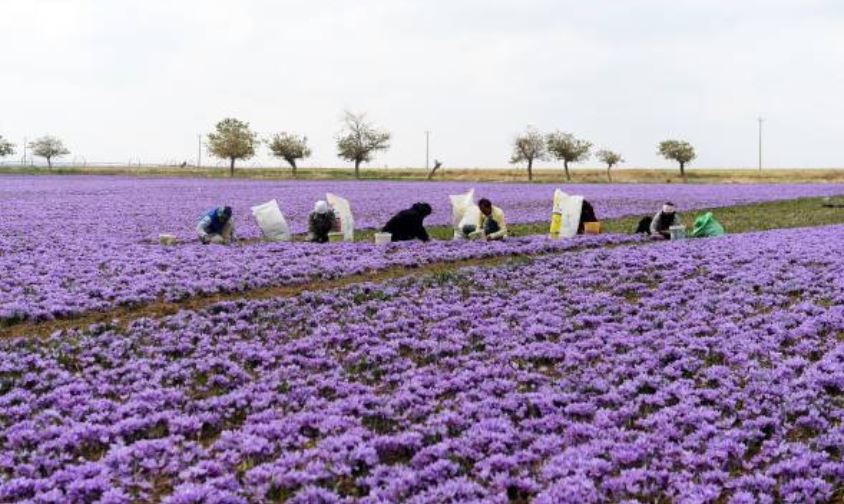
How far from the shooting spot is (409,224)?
26656 mm

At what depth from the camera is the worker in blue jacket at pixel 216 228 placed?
26.2 m

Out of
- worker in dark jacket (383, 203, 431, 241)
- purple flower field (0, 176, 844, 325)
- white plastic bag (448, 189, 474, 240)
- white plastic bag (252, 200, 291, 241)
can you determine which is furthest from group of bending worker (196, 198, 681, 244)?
purple flower field (0, 176, 844, 325)

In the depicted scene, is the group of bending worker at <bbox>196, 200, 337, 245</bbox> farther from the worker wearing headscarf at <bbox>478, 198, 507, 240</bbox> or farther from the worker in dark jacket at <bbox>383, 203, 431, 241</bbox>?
the worker wearing headscarf at <bbox>478, 198, 507, 240</bbox>

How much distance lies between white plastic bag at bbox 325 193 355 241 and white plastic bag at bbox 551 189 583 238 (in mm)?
6867

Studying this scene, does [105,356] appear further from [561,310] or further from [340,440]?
[561,310]

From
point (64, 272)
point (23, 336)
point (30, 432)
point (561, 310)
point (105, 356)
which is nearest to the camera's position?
point (30, 432)

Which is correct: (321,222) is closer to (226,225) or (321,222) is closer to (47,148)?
(226,225)

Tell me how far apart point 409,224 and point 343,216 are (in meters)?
2.71

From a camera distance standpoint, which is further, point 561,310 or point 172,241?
point 172,241

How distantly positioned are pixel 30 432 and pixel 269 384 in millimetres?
3062

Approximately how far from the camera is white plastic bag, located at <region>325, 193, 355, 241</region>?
2781 cm

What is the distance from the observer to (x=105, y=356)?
12.7m

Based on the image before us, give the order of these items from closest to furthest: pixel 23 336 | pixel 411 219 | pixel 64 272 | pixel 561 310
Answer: pixel 23 336 → pixel 561 310 → pixel 64 272 → pixel 411 219

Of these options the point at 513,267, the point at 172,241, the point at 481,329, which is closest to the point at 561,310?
the point at 481,329
